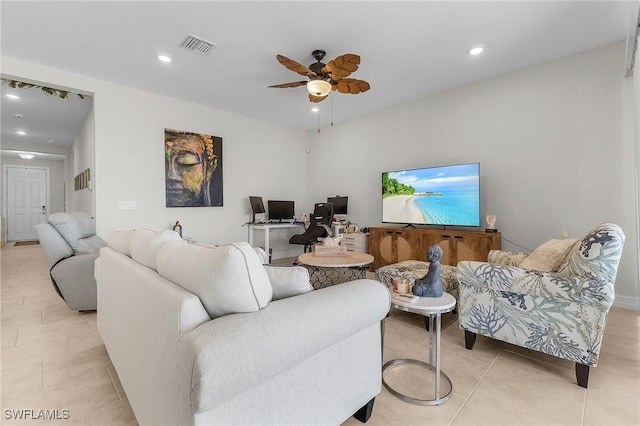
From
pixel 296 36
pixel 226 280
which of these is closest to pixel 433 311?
pixel 226 280

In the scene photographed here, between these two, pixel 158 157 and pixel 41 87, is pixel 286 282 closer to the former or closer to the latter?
pixel 158 157

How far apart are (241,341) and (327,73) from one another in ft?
9.23

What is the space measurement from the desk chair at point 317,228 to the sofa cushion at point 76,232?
2.56 m

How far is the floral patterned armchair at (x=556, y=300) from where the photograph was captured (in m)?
1.54

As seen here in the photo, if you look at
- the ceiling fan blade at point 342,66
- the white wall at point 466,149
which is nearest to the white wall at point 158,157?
the white wall at point 466,149

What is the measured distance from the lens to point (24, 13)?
7.91 ft

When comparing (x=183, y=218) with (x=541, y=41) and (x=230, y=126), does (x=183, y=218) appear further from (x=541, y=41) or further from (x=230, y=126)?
(x=541, y=41)

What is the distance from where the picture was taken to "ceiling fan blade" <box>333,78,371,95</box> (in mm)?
3057

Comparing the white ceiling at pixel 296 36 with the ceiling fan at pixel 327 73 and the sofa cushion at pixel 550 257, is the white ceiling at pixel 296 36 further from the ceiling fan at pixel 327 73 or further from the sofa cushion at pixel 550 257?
the sofa cushion at pixel 550 257

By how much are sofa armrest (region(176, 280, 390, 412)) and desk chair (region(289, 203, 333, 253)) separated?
3.37 metres

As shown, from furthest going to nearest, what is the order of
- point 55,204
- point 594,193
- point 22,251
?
point 55,204 → point 22,251 → point 594,193

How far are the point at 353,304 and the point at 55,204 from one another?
36.1 ft

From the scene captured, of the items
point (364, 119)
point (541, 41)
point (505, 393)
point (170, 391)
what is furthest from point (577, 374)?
point (364, 119)

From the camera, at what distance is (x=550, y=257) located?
1.96m
